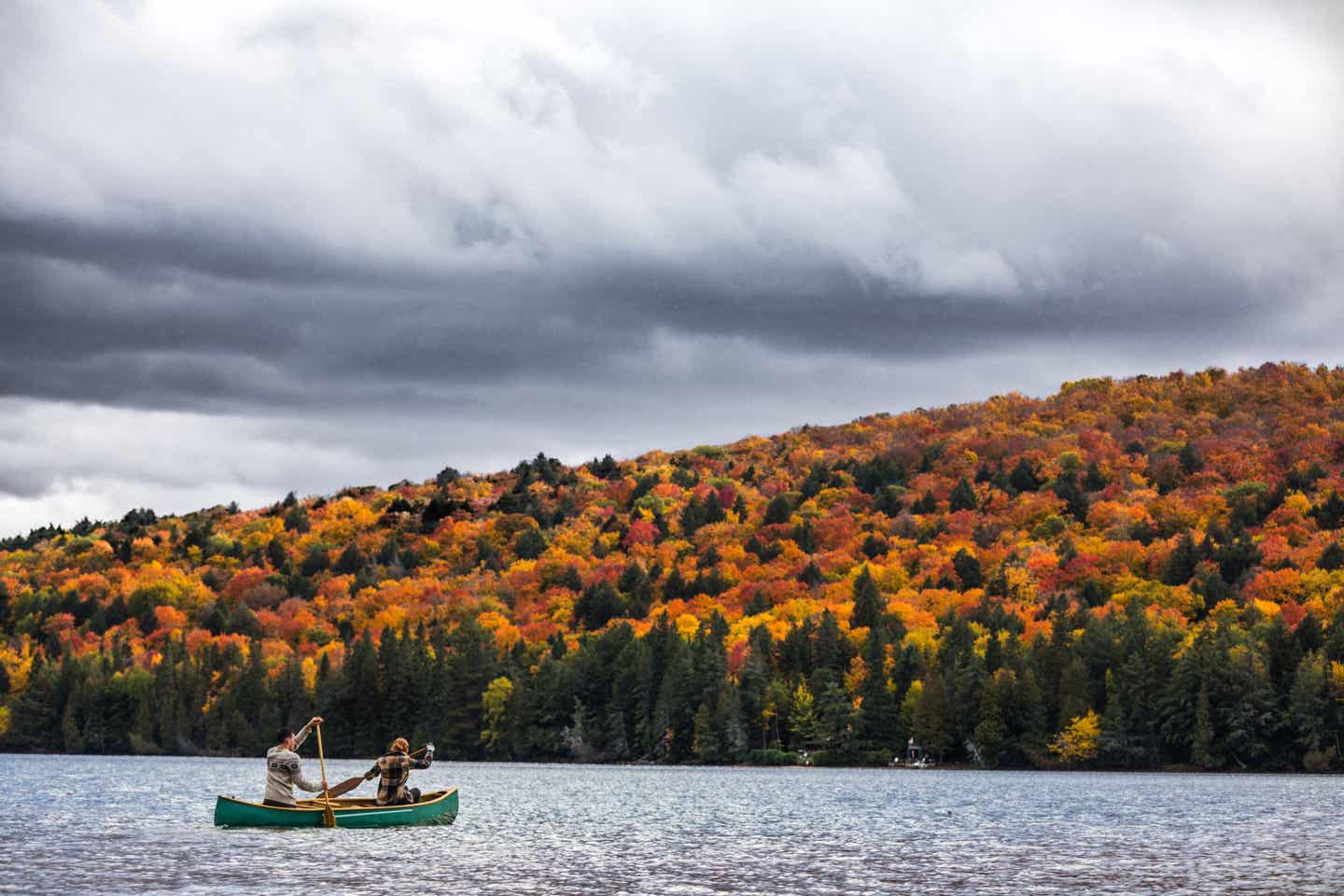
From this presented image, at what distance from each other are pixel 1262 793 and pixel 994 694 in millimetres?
61058

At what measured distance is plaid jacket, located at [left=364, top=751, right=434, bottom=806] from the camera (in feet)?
254

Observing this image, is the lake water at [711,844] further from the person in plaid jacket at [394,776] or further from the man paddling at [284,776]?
the man paddling at [284,776]

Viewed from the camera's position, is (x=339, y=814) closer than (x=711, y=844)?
No

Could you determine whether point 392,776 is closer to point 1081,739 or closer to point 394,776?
point 394,776

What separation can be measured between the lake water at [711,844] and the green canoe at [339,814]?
0.90 m

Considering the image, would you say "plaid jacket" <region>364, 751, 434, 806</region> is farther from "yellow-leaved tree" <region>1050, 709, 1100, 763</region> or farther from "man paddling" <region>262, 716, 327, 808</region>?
"yellow-leaved tree" <region>1050, 709, 1100, 763</region>

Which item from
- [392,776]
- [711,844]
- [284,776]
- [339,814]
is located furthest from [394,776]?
[711,844]

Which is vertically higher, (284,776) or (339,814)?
(284,776)

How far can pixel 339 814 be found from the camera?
76875mm

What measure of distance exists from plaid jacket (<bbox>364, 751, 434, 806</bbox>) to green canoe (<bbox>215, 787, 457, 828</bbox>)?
0.75 m

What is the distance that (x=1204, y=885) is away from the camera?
5884 centimetres

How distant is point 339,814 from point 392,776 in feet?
9.98

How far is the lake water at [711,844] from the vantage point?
58.6 meters

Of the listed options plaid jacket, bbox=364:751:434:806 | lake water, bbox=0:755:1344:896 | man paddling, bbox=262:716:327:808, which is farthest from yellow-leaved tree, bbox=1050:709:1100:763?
man paddling, bbox=262:716:327:808
